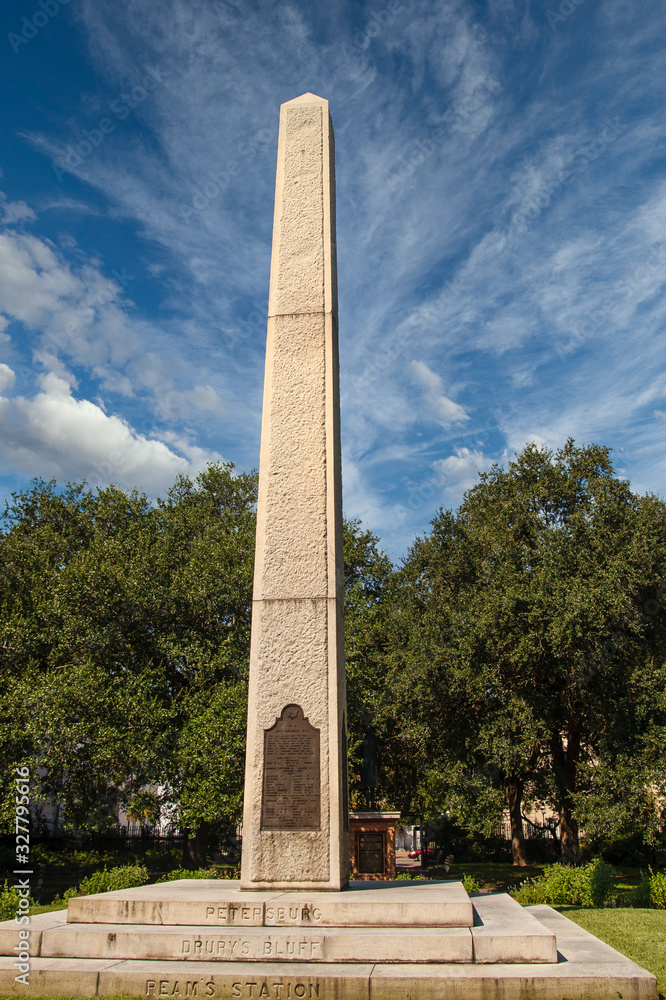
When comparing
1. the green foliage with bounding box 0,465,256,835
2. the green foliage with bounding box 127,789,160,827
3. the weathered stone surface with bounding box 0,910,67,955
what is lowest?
the weathered stone surface with bounding box 0,910,67,955

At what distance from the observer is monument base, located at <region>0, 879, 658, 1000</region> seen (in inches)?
210

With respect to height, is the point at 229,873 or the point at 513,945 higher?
the point at 513,945

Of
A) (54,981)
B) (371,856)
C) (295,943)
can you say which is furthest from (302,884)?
(371,856)

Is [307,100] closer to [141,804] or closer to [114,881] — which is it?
[114,881]

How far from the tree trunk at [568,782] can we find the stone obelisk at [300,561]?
15.6 meters

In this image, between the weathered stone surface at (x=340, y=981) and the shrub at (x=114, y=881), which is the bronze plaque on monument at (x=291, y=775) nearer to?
the weathered stone surface at (x=340, y=981)

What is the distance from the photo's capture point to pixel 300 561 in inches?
334

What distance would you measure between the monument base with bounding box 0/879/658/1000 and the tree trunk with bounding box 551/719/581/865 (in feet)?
51.4

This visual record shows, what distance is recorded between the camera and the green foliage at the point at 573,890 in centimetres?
1156

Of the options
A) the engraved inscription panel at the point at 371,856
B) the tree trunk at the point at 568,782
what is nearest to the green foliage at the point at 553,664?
the tree trunk at the point at 568,782

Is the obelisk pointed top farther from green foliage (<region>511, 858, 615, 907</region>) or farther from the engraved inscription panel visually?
the engraved inscription panel

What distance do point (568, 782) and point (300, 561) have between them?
17.7 meters

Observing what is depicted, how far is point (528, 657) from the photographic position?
19.0 meters

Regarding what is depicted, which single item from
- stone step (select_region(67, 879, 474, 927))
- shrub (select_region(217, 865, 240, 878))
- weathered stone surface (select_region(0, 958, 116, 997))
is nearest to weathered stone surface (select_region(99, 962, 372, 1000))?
weathered stone surface (select_region(0, 958, 116, 997))
